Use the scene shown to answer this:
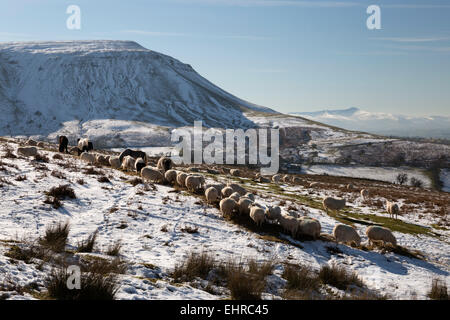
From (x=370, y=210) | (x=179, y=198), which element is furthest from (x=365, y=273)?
(x=370, y=210)

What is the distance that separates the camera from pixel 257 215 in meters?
14.7

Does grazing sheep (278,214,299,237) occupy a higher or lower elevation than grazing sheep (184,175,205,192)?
lower

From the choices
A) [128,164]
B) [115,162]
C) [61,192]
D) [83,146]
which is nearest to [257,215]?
[61,192]

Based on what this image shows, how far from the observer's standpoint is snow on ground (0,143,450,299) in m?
7.79

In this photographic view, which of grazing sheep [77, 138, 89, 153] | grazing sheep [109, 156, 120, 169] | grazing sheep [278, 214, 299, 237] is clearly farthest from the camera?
grazing sheep [77, 138, 89, 153]

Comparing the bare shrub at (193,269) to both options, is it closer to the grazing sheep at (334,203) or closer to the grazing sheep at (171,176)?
the grazing sheep at (171,176)

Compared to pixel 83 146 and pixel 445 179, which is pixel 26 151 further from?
pixel 445 179

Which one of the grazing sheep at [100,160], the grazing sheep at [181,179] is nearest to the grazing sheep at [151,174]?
the grazing sheep at [181,179]

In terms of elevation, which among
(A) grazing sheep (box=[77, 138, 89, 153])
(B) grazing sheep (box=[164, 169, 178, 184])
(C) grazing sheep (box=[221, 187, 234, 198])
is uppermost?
(A) grazing sheep (box=[77, 138, 89, 153])

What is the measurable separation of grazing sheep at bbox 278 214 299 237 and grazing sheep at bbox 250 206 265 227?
102 centimetres

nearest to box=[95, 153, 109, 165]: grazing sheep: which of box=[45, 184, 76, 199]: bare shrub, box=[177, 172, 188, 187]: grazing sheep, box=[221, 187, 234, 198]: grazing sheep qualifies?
box=[177, 172, 188, 187]: grazing sheep

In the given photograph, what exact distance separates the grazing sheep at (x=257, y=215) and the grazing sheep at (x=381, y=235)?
214 inches

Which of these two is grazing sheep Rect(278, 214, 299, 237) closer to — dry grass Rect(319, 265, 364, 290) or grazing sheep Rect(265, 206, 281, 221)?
grazing sheep Rect(265, 206, 281, 221)

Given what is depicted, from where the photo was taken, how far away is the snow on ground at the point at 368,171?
8681 cm
